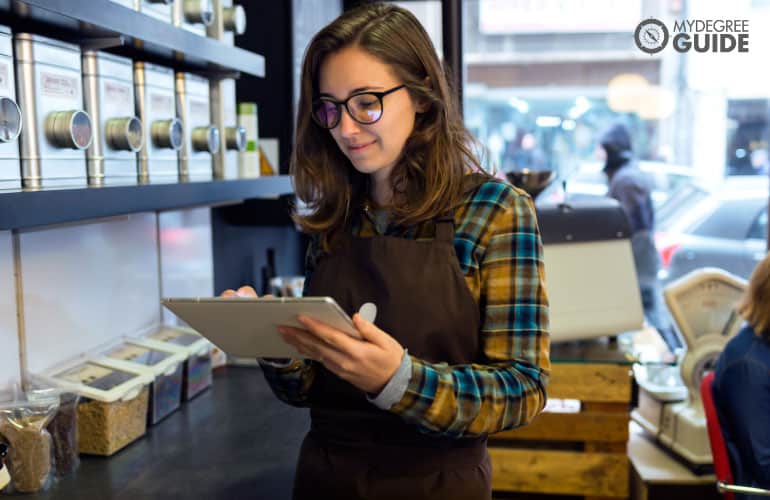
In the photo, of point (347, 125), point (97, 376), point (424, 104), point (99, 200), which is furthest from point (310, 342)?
point (97, 376)

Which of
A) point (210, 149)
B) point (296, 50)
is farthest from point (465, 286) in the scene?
point (296, 50)

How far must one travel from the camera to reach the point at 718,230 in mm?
3963

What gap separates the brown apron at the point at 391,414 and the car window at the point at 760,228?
2852 millimetres

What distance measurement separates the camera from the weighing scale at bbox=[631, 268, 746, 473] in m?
2.96

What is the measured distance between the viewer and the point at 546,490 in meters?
2.89

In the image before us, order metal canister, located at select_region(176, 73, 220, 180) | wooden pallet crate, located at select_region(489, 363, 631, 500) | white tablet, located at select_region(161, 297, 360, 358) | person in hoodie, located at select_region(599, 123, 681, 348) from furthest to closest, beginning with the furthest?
1. person in hoodie, located at select_region(599, 123, 681, 348)
2. wooden pallet crate, located at select_region(489, 363, 631, 500)
3. metal canister, located at select_region(176, 73, 220, 180)
4. white tablet, located at select_region(161, 297, 360, 358)

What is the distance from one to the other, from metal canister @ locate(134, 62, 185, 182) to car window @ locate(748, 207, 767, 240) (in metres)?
2.84

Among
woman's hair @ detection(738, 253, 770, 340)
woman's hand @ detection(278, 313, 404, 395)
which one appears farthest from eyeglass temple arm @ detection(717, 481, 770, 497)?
woman's hand @ detection(278, 313, 404, 395)

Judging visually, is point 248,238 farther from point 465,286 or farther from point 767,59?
point 767,59

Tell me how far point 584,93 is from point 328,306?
10.4ft

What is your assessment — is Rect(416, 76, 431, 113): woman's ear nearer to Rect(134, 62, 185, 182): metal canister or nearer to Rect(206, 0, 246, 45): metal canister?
Rect(134, 62, 185, 182): metal canister

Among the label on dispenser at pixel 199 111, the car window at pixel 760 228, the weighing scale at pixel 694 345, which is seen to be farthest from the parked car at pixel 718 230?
the label on dispenser at pixel 199 111

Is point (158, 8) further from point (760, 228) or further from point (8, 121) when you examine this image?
point (760, 228)

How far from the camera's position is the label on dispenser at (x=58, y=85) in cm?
156
